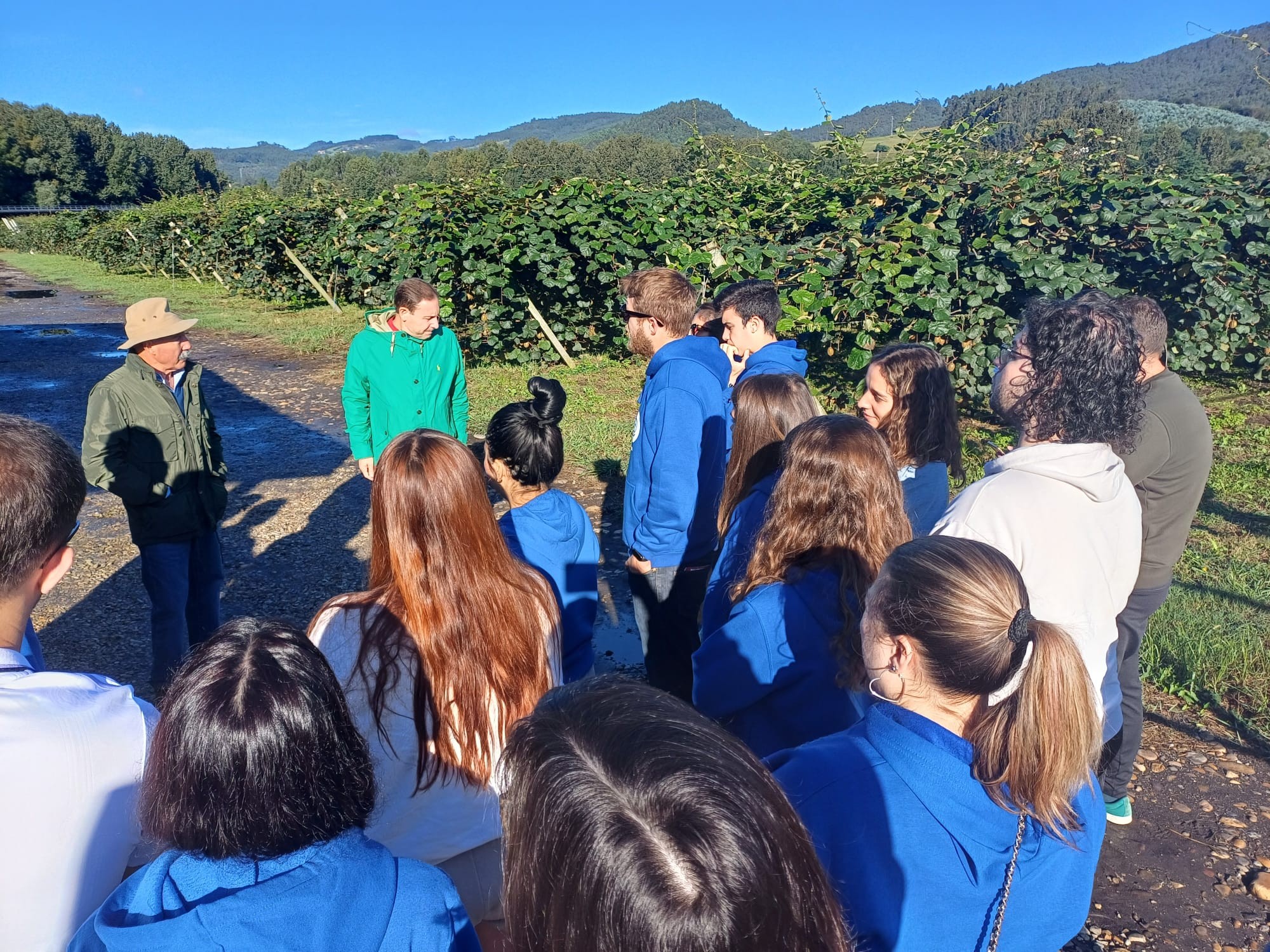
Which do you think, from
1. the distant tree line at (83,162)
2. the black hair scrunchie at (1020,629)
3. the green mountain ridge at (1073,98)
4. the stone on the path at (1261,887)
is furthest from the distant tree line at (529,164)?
the distant tree line at (83,162)

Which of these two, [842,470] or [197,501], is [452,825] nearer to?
[842,470]

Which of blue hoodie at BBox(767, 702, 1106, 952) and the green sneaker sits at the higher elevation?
blue hoodie at BBox(767, 702, 1106, 952)

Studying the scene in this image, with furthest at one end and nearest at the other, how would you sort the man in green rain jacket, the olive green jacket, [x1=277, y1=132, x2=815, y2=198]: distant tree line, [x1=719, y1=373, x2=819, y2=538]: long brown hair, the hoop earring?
[x1=277, y1=132, x2=815, y2=198]: distant tree line < the man in green rain jacket < the olive green jacket < [x1=719, y1=373, x2=819, y2=538]: long brown hair < the hoop earring

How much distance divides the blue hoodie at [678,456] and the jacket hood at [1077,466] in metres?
1.40

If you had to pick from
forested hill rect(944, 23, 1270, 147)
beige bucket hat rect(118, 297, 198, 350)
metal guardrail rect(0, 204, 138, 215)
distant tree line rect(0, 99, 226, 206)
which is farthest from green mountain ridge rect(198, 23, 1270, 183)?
distant tree line rect(0, 99, 226, 206)

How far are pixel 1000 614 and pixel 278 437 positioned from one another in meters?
8.54

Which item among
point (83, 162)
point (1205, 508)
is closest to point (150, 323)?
point (1205, 508)

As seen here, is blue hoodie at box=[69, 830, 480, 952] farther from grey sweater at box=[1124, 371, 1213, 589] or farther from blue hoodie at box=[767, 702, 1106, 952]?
grey sweater at box=[1124, 371, 1213, 589]

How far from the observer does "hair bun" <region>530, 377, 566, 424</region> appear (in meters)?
2.73

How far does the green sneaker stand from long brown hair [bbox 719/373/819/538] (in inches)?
71.4

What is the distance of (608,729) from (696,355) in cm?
258

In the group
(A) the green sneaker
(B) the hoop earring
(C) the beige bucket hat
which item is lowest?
(A) the green sneaker

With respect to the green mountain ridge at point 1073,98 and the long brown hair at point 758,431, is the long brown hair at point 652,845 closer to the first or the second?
the long brown hair at point 758,431

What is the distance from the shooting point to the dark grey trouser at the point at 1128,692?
3.05m
